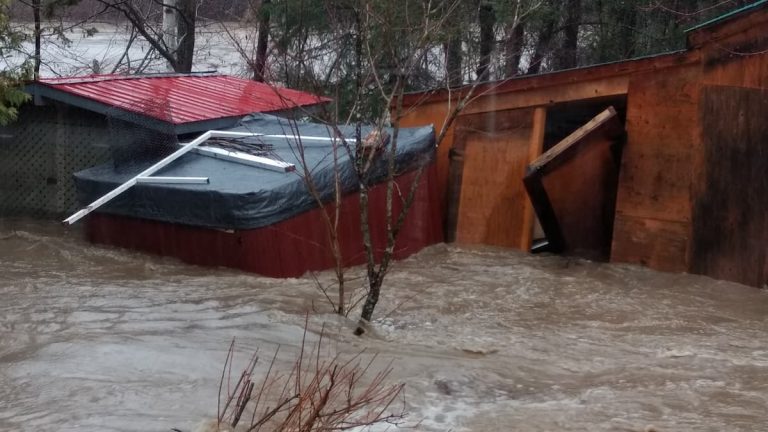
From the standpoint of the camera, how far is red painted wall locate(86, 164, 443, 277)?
9281mm

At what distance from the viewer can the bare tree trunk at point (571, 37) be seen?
16.9 metres

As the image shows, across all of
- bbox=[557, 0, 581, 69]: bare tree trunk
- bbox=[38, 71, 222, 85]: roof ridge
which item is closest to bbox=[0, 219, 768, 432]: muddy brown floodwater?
bbox=[38, 71, 222, 85]: roof ridge

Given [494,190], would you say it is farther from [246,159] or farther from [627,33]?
[627,33]

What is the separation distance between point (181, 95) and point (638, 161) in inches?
235

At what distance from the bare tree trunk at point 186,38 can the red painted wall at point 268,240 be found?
800 cm

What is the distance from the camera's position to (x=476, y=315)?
28.1 ft

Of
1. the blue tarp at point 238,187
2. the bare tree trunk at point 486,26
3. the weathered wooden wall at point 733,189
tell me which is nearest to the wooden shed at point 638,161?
the weathered wooden wall at point 733,189

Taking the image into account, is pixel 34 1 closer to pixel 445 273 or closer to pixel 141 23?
pixel 141 23

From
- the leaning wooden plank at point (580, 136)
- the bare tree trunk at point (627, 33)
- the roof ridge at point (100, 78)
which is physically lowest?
the leaning wooden plank at point (580, 136)

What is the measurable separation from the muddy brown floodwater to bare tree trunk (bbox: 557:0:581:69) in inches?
276

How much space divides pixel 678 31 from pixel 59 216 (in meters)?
9.74

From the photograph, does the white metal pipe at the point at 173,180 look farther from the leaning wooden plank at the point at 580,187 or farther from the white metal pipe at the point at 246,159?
the leaning wooden plank at the point at 580,187

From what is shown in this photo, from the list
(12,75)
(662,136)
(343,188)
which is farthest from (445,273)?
(12,75)

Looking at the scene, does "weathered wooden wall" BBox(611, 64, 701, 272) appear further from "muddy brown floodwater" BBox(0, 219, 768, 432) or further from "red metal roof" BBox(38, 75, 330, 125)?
"red metal roof" BBox(38, 75, 330, 125)
